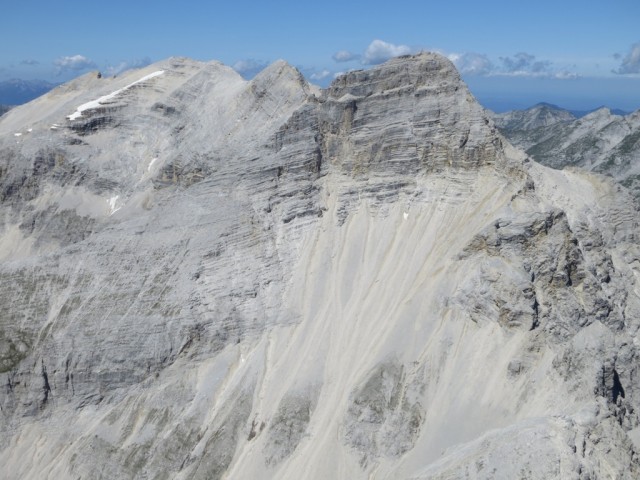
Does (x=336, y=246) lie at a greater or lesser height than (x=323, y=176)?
lesser

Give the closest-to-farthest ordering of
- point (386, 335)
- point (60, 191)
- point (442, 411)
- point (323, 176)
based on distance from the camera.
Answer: point (442, 411)
point (386, 335)
point (323, 176)
point (60, 191)

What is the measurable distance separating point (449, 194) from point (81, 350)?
4519 centimetres

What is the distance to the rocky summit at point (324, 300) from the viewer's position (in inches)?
2462

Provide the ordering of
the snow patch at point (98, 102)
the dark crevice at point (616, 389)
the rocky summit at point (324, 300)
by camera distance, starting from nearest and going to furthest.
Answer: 1. the dark crevice at point (616, 389)
2. the rocky summit at point (324, 300)
3. the snow patch at point (98, 102)

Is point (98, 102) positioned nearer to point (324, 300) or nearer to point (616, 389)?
point (324, 300)

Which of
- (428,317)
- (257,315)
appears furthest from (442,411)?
(257,315)

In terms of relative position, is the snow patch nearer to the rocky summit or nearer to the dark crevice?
the rocky summit

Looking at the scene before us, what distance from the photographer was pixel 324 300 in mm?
76000

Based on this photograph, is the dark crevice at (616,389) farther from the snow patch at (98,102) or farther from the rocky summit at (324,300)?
the snow patch at (98,102)

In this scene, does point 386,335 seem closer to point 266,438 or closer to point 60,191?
point 266,438

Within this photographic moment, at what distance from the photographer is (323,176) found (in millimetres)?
84250

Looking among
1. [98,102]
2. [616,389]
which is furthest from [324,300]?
[98,102]

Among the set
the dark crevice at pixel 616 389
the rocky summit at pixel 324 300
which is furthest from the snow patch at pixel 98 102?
the dark crevice at pixel 616 389

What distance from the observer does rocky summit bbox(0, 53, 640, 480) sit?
205 feet
